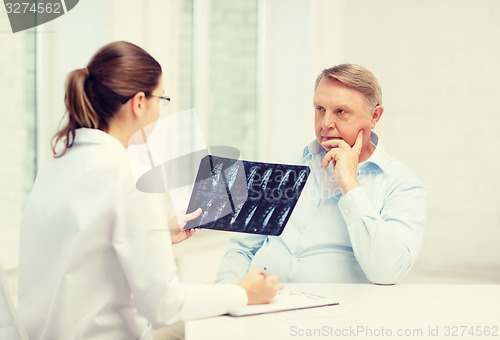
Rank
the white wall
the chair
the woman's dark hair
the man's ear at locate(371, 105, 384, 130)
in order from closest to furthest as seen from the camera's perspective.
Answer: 1. the chair
2. the woman's dark hair
3. the man's ear at locate(371, 105, 384, 130)
4. the white wall

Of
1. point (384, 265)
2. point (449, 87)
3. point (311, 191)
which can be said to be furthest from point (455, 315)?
point (449, 87)

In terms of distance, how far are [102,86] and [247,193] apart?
0.42 m

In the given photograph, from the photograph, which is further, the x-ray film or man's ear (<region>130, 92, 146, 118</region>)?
the x-ray film

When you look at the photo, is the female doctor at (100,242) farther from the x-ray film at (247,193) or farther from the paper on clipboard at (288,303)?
the x-ray film at (247,193)

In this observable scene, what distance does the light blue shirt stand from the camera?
59.4 inches

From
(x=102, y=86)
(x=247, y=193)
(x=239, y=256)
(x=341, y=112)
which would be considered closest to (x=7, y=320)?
(x=102, y=86)

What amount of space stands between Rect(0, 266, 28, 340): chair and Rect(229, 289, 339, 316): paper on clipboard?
39 centimetres

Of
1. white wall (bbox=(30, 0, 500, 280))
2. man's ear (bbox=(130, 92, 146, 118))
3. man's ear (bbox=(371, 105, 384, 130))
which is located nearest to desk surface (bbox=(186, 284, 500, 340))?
man's ear (bbox=(130, 92, 146, 118))

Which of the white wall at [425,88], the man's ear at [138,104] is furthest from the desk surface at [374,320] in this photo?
the white wall at [425,88]

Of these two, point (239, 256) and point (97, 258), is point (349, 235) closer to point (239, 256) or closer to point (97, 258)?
point (239, 256)

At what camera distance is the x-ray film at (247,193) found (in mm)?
1347

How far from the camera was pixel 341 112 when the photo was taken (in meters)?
1.72

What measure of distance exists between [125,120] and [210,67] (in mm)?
2160

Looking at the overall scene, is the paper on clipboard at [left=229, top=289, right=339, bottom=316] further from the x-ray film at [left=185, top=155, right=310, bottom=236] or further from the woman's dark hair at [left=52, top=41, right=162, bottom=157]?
the woman's dark hair at [left=52, top=41, right=162, bottom=157]
